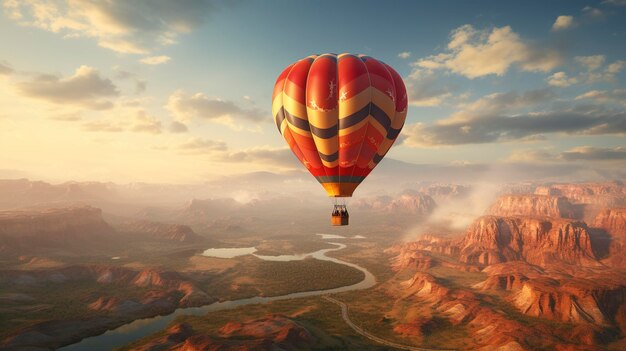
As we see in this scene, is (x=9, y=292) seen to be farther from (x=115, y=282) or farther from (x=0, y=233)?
(x=0, y=233)

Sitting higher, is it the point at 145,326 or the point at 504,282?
the point at 504,282

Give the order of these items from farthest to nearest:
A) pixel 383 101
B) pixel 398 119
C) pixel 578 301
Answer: pixel 578 301 → pixel 398 119 → pixel 383 101

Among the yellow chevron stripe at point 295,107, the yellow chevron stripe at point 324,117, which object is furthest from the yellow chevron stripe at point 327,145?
the yellow chevron stripe at point 295,107

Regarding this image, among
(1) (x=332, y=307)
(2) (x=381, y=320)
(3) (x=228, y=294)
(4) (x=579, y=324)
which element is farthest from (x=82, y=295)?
(4) (x=579, y=324)

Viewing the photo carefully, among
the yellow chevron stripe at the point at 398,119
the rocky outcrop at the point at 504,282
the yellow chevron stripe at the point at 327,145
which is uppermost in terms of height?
the yellow chevron stripe at the point at 398,119

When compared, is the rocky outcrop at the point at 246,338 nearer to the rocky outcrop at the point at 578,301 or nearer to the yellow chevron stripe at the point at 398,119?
→ the yellow chevron stripe at the point at 398,119

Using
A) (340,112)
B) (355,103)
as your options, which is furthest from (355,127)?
(355,103)

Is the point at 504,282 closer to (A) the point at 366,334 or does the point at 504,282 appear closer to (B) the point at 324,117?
(A) the point at 366,334

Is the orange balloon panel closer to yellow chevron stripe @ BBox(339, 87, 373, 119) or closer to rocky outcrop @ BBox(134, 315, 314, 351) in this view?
yellow chevron stripe @ BBox(339, 87, 373, 119)
